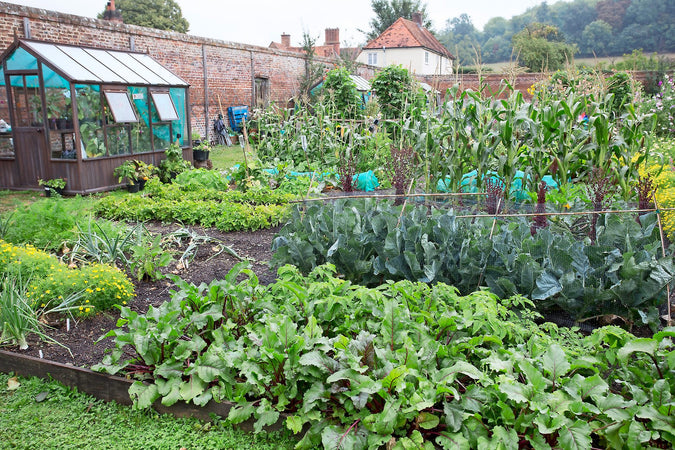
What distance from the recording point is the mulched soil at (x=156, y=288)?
3.54m

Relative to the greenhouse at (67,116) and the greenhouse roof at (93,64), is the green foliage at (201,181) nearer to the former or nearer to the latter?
the greenhouse at (67,116)

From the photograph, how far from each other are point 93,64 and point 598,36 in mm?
56046

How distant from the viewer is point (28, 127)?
Answer: 9.56 metres

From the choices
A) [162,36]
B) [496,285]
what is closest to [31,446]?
[496,285]

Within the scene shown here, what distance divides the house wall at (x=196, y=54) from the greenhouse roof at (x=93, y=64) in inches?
53.8

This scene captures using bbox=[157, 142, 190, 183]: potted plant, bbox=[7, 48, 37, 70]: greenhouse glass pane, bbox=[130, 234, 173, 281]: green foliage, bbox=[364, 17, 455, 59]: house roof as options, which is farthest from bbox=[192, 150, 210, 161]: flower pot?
bbox=[364, 17, 455, 59]: house roof

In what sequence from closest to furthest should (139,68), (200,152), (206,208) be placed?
(206,208)
(139,68)
(200,152)

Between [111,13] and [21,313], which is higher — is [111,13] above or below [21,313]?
above

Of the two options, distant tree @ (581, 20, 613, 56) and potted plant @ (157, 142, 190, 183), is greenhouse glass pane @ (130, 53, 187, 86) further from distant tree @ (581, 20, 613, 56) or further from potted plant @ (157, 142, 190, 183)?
distant tree @ (581, 20, 613, 56)

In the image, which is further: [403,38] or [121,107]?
[403,38]

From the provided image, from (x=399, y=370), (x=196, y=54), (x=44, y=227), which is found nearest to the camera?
(x=399, y=370)

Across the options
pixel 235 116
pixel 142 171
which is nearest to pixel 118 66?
pixel 142 171

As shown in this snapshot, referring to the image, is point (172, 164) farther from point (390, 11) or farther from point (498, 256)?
point (390, 11)

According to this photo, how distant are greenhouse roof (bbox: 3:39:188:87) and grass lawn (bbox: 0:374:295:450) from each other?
7480mm
